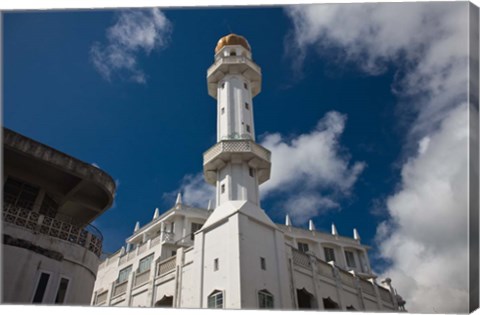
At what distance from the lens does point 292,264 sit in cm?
1426

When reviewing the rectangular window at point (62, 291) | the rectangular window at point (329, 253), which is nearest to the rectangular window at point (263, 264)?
the rectangular window at point (62, 291)

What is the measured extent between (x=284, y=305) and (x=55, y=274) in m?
7.08

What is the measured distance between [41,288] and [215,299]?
537 cm

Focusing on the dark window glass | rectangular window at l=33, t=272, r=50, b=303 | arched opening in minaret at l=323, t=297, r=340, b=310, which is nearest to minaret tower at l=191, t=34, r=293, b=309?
arched opening in minaret at l=323, t=297, r=340, b=310

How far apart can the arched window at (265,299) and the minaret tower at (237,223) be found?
0.40ft

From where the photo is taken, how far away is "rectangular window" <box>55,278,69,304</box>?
8.69 m

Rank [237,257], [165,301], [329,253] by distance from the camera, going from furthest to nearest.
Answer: [329,253] → [165,301] → [237,257]

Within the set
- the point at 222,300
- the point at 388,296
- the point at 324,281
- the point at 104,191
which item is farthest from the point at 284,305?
the point at 388,296

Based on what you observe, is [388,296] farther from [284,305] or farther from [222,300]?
[222,300]

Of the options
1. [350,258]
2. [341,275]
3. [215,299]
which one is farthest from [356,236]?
[215,299]

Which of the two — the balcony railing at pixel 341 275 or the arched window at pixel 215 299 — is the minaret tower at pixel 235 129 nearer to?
the balcony railing at pixel 341 275

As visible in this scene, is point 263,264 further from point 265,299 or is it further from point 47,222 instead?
point 47,222

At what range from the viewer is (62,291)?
346 inches

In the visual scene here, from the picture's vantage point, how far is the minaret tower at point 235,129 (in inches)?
601
